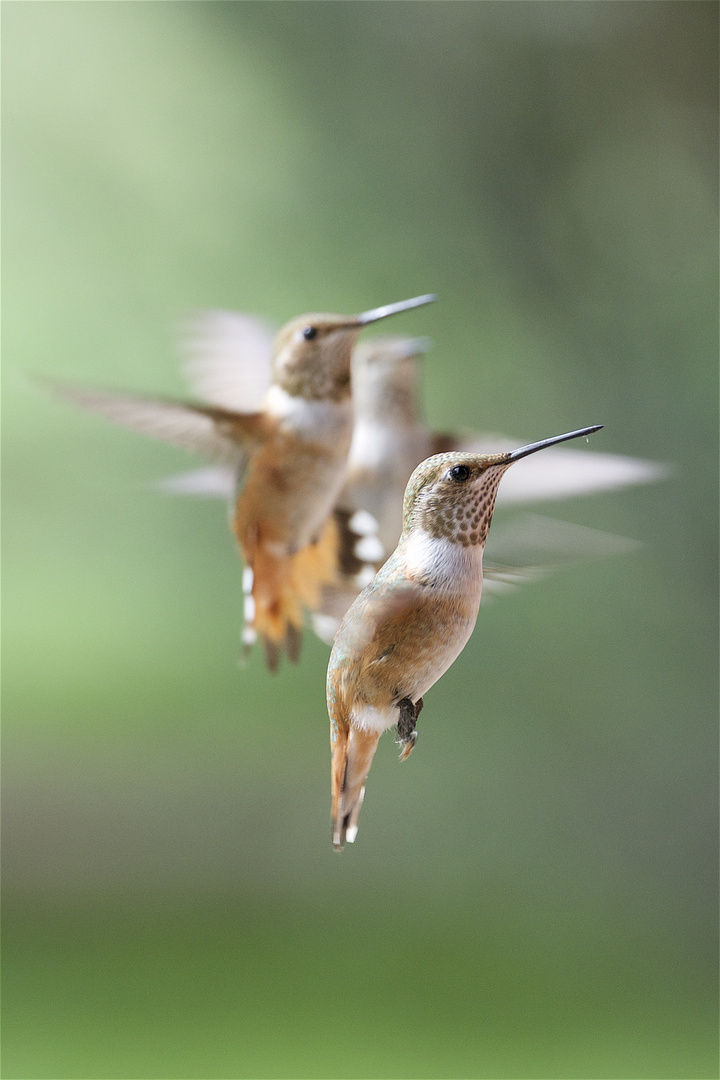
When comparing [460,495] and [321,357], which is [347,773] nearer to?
[460,495]

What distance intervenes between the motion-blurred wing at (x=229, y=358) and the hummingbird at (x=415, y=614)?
0.42 meters

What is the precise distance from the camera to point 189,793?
2088 mm

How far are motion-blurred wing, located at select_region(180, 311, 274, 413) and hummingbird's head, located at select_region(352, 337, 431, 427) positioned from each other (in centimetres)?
7

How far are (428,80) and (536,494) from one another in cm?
150

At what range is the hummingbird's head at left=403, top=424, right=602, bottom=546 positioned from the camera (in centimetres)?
27

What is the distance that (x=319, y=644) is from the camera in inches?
69.3

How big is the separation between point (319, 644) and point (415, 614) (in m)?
1.51

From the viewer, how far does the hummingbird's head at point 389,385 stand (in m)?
0.64

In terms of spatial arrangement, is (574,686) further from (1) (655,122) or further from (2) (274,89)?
(2) (274,89)

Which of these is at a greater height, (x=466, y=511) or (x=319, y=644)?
(x=319, y=644)

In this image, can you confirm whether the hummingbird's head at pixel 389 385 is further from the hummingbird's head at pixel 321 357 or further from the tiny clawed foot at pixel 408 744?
the tiny clawed foot at pixel 408 744

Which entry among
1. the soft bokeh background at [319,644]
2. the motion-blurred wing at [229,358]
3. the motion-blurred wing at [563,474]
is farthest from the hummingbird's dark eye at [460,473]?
the soft bokeh background at [319,644]

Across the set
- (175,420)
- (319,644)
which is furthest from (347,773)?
(319,644)

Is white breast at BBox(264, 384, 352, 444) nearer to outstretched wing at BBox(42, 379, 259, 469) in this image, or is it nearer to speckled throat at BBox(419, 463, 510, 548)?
outstretched wing at BBox(42, 379, 259, 469)
